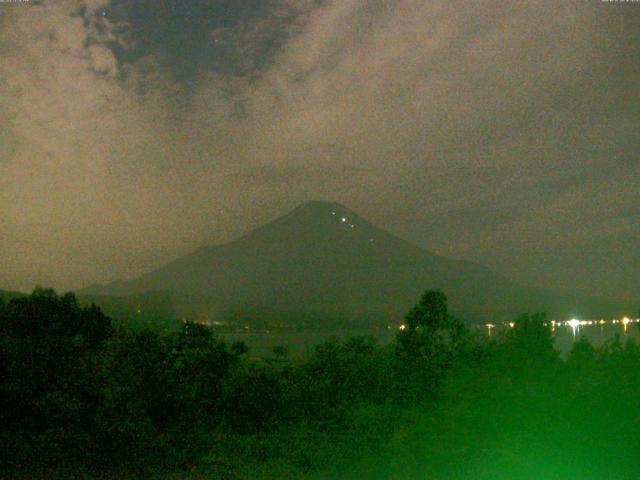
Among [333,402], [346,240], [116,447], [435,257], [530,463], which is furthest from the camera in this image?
[435,257]

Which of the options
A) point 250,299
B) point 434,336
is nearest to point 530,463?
point 434,336

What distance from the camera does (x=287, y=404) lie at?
8.55 m

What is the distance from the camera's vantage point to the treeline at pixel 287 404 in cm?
681

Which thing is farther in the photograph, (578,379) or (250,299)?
(250,299)

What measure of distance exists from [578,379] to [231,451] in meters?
4.19

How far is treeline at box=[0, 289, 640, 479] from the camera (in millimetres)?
6809

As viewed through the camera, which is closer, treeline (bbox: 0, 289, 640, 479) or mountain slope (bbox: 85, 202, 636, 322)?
treeline (bbox: 0, 289, 640, 479)

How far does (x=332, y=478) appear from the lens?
6.43 meters

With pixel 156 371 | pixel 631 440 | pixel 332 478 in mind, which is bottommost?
pixel 332 478

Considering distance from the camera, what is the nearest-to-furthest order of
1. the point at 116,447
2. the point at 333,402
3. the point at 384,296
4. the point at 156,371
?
the point at 116,447, the point at 156,371, the point at 333,402, the point at 384,296

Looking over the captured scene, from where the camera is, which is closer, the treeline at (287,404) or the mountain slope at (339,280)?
the treeline at (287,404)

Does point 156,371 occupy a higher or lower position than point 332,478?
higher

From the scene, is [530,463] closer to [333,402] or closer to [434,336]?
[333,402]

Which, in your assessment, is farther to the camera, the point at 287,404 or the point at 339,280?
the point at 339,280
